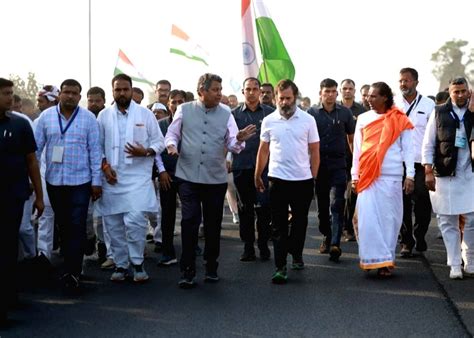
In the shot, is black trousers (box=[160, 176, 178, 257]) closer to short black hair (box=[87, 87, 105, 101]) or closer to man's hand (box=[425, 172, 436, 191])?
short black hair (box=[87, 87, 105, 101])

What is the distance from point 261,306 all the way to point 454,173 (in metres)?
2.78

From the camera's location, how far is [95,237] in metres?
9.61

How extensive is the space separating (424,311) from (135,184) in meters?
3.17

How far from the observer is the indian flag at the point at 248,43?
13.0 m

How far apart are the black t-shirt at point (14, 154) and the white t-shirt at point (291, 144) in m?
2.64

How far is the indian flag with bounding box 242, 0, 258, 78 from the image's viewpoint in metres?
13.0

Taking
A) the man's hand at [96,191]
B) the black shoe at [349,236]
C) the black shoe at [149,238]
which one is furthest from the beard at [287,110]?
the black shoe at [149,238]

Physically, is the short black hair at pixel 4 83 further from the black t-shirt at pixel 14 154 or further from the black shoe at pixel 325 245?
the black shoe at pixel 325 245

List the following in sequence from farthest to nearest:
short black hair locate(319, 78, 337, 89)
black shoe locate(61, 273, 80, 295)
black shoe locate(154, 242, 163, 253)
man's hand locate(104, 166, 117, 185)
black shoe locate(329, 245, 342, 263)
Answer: black shoe locate(154, 242, 163, 253) → short black hair locate(319, 78, 337, 89) → black shoe locate(329, 245, 342, 263) → man's hand locate(104, 166, 117, 185) → black shoe locate(61, 273, 80, 295)

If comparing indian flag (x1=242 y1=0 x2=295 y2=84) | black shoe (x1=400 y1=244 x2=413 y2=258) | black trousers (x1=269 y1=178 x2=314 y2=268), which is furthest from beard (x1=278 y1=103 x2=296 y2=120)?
indian flag (x1=242 y1=0 x2=295 y2=84)

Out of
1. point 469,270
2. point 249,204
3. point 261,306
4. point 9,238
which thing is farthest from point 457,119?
point 9,238

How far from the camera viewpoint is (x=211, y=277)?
7.96 metres

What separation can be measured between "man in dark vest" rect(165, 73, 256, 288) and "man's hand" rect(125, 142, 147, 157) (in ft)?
0.92

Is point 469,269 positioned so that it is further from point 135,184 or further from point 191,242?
point 135,184
